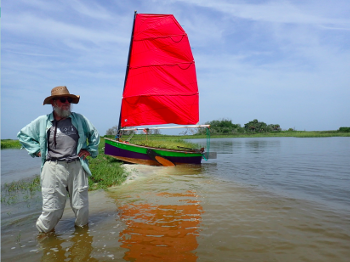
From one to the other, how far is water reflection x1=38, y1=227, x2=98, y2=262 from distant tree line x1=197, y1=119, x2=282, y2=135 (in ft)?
241

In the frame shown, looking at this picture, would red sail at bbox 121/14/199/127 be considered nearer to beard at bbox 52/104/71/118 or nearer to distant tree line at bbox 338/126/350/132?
beard at bbox 52/104/71/118

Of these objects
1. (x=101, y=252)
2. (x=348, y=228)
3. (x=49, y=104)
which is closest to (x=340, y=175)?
(x=348, y=228)

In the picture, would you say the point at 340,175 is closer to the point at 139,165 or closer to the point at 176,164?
the point at 176,164

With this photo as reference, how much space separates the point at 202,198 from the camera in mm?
6164

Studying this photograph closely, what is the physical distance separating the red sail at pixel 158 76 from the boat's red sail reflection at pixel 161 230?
8637 millimetres

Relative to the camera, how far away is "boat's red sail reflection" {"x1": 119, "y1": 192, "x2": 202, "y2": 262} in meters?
3.29

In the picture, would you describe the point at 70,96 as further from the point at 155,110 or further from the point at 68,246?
the point at 155,110

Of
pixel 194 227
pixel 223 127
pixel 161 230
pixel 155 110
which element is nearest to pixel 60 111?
pixel 161 230

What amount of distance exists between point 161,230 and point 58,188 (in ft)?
5.76

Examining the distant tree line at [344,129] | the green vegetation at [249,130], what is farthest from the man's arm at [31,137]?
the distant tree line at [344,129]

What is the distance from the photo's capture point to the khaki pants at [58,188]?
12.1 ft

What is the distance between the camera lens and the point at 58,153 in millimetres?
3754

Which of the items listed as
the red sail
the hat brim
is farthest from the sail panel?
the hat brim

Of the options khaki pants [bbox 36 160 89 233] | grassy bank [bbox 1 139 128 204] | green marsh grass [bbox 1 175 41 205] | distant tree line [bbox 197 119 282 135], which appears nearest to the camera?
khaki pants [bbox 36 160 89 233]
